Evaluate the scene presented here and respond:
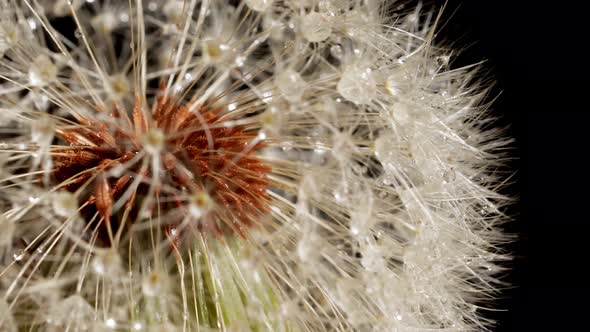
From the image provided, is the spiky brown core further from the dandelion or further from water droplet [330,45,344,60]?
water droplet [330,45,344,60]

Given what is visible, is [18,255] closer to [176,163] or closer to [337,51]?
[176,163]

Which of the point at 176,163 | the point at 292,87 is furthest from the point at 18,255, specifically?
the point at 292,87

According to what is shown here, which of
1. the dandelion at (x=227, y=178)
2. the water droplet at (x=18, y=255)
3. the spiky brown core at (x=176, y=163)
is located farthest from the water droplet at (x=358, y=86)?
the water droplet at (x=18, y=255)

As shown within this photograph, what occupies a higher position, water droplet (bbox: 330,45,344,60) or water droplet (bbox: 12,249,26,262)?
water droplet (bbox: 330,45,344,60)

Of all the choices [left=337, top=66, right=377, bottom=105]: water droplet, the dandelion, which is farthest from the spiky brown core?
[left=337, top=66, right=377, bottom=105]: water droplet

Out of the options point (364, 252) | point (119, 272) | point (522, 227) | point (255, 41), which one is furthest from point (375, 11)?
point (522, 227)

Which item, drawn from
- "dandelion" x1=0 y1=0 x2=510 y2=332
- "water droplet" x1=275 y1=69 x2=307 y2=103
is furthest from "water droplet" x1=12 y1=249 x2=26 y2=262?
"water droplet" x1=275 y1=69 x2=307 y2=103

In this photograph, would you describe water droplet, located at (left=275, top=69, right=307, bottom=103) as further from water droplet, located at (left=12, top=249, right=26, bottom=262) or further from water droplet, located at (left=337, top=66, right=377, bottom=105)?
water droplet, located at (left=12, top=249, right=26, bottom=262)

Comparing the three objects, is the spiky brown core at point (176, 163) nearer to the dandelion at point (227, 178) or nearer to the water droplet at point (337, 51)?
the dandelion at point (227, 178)

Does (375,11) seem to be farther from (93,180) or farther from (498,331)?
(498,331)
